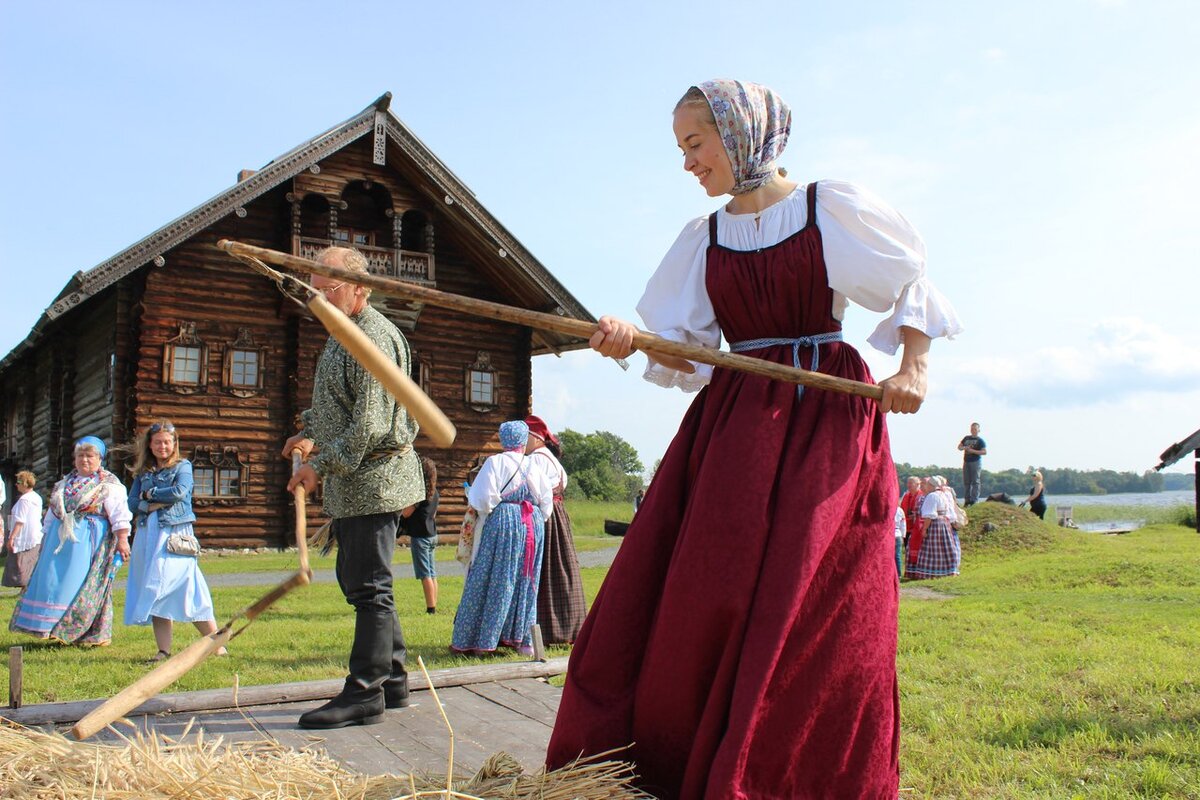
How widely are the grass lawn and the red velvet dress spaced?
1.06 m

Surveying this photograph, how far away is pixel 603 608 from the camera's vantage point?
2.75 metres

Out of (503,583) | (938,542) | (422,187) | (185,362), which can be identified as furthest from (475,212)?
(503,583)

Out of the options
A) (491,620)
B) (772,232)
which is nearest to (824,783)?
(772,232)

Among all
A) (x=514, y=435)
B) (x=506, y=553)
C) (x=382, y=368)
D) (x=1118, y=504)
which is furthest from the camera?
(x=1118, y=504)

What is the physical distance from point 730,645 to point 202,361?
673 inches

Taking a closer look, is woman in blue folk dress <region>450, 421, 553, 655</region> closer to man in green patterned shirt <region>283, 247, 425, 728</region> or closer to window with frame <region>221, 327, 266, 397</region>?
man in green patterned shirt <region>283, 247, 425, 728</region>

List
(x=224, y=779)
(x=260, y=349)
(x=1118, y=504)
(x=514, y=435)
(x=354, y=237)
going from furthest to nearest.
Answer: (x=1118, y=504), (x=354, y=237), (x=260, y=349), (x=514, y=435), (x=224, y=779)

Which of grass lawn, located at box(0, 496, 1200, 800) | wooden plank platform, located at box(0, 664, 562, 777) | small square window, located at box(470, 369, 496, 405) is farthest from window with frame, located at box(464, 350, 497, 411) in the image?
wooden plank platform, located at box(0, 664, 562, 777)

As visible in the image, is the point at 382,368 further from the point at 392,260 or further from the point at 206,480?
the point at 206,480

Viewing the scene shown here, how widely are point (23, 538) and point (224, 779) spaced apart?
9.27 m

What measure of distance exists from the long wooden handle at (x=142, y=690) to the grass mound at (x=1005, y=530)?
1575cm

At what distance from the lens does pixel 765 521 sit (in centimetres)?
259

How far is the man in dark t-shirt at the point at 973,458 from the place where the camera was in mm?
20391

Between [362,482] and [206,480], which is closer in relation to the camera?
[362,482]
